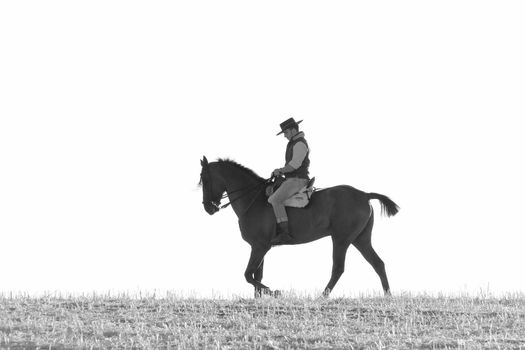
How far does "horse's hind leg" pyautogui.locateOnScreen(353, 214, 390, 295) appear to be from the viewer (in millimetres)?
17625

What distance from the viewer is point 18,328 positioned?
491 inches

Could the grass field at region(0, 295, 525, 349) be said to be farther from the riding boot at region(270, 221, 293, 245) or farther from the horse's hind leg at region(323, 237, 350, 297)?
the riding boot at region(270, 221, 293, 245)

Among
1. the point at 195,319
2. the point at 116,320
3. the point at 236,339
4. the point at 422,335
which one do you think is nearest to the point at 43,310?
the point at 116,320

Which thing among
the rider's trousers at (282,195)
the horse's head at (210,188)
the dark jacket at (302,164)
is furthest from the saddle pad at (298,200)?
the horse's head at (210,188)

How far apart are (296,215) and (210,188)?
5.77 ft

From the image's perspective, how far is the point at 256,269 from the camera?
55.4ft

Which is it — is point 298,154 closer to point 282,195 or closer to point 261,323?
point 282,195

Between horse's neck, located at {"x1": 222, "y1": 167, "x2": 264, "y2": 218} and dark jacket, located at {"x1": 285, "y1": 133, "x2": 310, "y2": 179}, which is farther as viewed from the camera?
horse's neck, located at {"x1": 222, "y1": 167, "x2": 264, "y2": 218}

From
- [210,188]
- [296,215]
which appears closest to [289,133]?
[296,215]

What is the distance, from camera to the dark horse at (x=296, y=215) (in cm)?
1697


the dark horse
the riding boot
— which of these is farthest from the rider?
the dark horse

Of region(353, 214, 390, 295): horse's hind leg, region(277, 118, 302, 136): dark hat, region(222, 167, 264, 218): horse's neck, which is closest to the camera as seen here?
region(277, 118, 302, 136): dark hat

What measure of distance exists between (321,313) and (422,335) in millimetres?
2029

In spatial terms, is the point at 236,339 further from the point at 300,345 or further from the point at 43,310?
the point at 43,310
